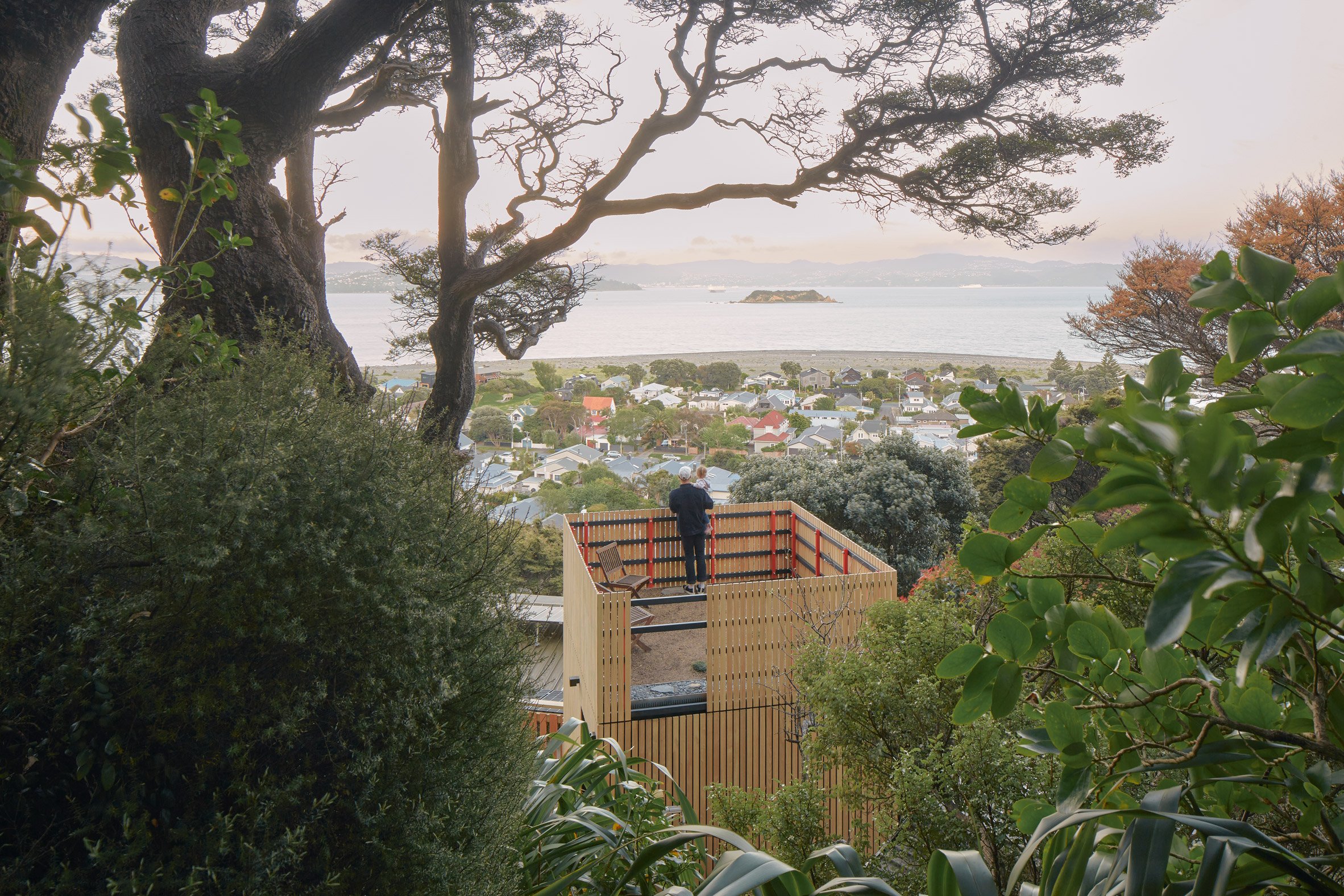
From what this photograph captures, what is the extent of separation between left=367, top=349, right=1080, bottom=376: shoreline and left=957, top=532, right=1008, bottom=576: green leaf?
3025 cm

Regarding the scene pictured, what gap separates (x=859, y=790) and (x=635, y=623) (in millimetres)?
5536

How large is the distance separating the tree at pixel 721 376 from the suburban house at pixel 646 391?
175cm

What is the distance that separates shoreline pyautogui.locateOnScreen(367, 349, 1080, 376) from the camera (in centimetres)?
3272

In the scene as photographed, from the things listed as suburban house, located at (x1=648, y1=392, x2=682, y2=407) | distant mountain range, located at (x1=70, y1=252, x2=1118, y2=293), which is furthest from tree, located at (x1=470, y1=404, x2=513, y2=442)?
distant mountain range, located at (x1=70, y1=252, x2=1118, y2=293)

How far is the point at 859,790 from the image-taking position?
2.50 meters

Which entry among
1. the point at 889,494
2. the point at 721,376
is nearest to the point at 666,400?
the point at 721,376

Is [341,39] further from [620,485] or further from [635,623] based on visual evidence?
[620,485]

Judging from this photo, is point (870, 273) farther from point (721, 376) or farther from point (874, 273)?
point (721, 376)

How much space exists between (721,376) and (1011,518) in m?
28.7

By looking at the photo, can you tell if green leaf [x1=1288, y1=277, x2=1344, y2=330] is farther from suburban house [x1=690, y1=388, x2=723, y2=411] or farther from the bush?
suburban house [x1=690, y1=388, x2=723, y2=411]

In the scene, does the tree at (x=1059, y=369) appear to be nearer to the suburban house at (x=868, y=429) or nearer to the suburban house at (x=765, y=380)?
the suburban house at (x=868, y=429)

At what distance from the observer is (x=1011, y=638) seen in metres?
0.69

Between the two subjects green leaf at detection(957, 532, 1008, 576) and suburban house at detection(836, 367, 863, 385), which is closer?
green leaf at detection(957, 532, 1008, 576)

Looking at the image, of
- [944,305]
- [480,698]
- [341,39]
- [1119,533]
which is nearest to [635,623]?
[341,39]
